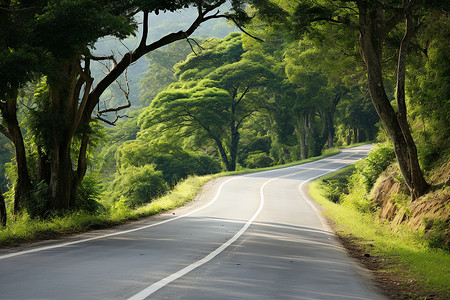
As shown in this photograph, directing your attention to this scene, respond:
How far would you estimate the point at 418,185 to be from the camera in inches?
577

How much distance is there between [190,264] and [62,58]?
6026mm

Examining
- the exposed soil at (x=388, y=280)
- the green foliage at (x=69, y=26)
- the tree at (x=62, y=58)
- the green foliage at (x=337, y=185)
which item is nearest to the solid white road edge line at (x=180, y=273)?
the exposed soil at (x=388, y=280)

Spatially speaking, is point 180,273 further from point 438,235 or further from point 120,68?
point 120,68

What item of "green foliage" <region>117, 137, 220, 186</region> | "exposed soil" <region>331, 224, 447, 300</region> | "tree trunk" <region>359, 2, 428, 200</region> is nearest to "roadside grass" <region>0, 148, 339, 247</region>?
"exposed soil" <region>331, 224, 447, 300</region>

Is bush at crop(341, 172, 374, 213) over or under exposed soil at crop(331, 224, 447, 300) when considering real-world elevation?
over

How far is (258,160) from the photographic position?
6406 cm

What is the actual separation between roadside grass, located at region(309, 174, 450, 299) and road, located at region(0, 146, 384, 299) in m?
0.68

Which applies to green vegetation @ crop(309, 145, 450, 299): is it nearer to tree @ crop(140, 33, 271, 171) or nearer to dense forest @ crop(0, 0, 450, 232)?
dense forest @ crop(0, 0, 450, 232)

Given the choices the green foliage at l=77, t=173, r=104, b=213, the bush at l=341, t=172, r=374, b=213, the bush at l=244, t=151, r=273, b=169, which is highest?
the bush at l=244, t=151, r=273, b=169

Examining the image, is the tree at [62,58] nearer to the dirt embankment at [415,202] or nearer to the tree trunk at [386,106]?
the tree trunk at [386,106]

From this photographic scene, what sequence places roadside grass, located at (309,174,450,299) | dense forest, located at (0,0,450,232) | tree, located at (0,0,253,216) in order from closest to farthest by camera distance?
1. roadside grass, located at (309,174,450,299)
2. tree, located at (0,0,253,216)
3. dense forest, located at (0,0,450,232)

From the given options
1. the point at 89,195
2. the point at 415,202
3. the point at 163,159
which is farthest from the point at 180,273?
the point at 163,159

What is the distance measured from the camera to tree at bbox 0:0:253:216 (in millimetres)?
10545

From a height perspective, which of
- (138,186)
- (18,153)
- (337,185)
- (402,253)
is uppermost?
(18,153)
